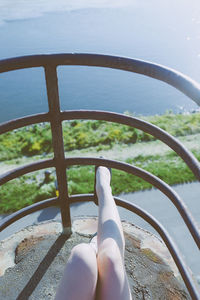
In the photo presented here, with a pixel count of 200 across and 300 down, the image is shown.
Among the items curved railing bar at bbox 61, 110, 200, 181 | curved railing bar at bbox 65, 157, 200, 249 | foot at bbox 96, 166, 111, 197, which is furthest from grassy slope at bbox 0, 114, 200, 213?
curved railing bar at bbox 61, 110, 200, 181

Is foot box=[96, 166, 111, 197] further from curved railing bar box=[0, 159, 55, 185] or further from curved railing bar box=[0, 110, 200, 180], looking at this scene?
curved railing bar box=[0, 110, 200, 180]

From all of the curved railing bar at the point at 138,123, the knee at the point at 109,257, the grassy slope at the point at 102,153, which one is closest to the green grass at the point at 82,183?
the grassy slope at the point at 102,153

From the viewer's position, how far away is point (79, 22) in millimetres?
27562

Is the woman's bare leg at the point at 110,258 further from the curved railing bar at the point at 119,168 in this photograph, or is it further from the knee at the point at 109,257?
the curved railing bar at the point at 119,168

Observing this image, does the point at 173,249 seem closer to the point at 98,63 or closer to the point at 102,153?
the point at 98,63

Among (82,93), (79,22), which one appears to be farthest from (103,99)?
(79,22)

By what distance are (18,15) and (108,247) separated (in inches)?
1291

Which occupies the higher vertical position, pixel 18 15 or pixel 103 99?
pixel 18 15

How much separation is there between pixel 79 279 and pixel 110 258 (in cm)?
13

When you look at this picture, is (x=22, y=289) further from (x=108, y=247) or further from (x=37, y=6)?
(x=37, y=6)

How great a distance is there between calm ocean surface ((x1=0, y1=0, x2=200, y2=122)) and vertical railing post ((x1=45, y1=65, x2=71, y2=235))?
1064 cm

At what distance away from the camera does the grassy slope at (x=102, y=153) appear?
3912 mm

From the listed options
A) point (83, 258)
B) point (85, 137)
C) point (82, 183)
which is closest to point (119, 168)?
point (83, 258)

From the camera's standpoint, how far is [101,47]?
760 inches
